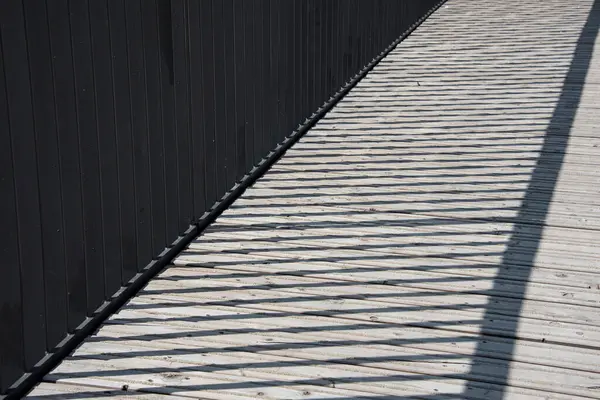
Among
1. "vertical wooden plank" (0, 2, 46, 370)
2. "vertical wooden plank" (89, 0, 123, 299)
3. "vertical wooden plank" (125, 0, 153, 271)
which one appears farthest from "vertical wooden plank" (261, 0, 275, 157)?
"vertical wooden plank" (0, 2, 46, 370)

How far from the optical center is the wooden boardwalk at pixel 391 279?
287 centimetres

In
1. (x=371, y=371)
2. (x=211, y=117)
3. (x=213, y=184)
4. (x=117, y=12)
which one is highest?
(x=117, y=12)

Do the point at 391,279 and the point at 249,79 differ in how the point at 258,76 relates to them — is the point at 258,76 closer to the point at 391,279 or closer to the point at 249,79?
the point at 249,79

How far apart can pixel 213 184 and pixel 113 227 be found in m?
1.11

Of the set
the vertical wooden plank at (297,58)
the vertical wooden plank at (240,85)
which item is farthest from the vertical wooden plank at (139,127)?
the vertical wooden plank at (297,58)

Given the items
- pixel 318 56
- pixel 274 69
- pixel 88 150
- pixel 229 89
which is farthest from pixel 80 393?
pixel 318 56

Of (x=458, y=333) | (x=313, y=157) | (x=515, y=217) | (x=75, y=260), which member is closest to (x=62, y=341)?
(x=75, y=260)

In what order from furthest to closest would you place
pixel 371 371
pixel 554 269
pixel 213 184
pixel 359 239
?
1. pixel 213 184
2. pixel 359 239
3. pixel 554 269
4. pixel 371 371

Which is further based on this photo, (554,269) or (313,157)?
(313,157)

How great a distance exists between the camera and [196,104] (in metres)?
4.00

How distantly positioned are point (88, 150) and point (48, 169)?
271mm

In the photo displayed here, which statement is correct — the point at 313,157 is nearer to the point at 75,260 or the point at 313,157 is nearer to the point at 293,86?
the point at 293,86

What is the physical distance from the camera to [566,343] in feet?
10.1

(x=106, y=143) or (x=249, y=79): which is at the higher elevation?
(x=249, y=79)
